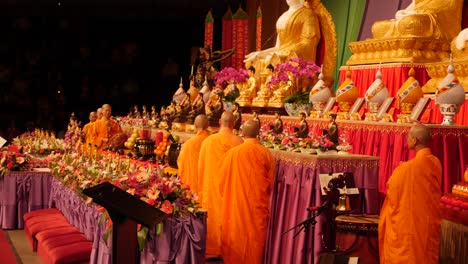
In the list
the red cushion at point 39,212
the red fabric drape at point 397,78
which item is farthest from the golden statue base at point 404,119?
the red cushion at point 39,212

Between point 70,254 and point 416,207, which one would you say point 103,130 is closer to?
point 70,254

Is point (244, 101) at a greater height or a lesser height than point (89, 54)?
lesser

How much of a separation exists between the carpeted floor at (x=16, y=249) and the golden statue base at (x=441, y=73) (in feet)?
13.2

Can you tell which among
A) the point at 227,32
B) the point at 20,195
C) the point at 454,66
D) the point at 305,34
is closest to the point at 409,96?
the point at 454,66

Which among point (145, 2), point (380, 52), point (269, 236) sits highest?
point (145, 2)

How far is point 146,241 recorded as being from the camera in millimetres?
4277

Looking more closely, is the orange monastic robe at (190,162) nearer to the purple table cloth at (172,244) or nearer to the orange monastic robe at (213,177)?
the orange monastic robe at (213,177)

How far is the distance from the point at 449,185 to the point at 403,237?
3.21 ft

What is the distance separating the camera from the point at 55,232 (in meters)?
5.67

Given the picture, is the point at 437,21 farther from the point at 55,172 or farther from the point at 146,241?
the point at 146,241

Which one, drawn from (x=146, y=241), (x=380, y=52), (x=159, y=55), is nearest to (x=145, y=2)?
(x=159, y=55)

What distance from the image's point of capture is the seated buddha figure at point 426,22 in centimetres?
755

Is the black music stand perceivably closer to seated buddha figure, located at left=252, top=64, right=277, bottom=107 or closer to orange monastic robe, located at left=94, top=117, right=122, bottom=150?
seated buddha figure, located at left=252, top=64, right=277, bottom=107

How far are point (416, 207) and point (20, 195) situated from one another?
14.3 feet
